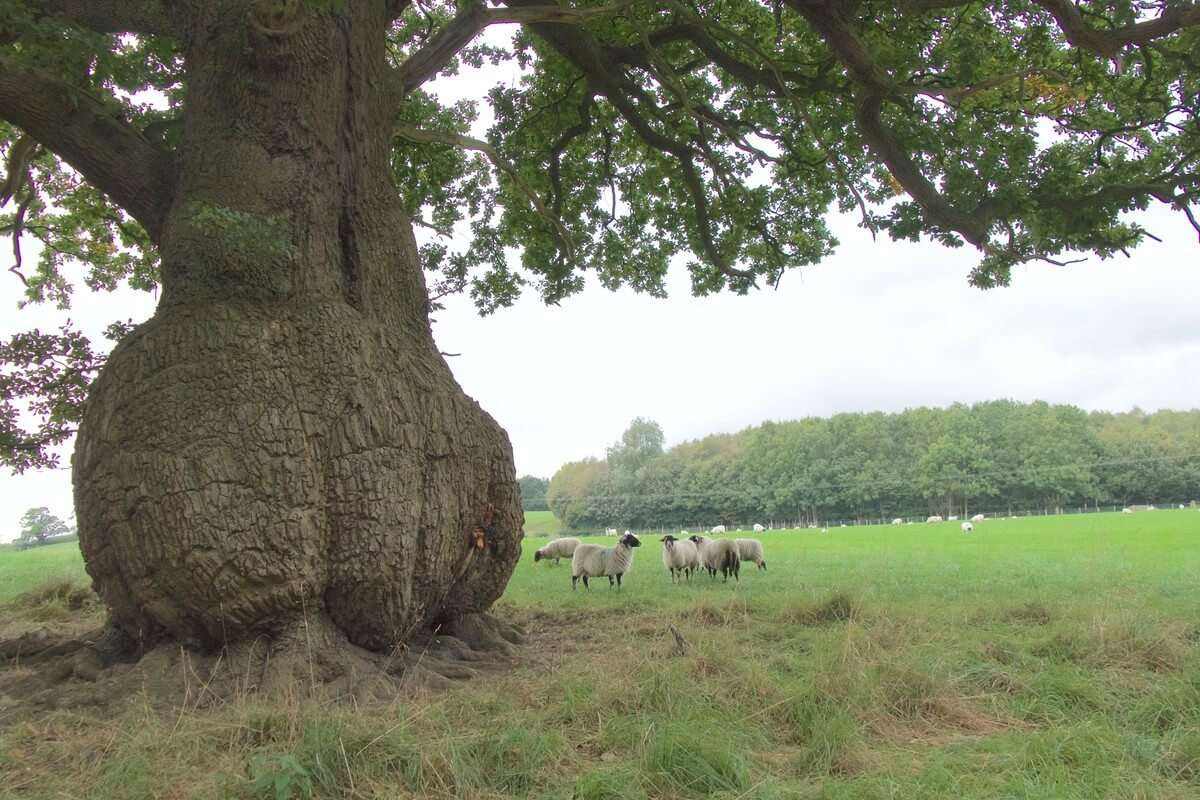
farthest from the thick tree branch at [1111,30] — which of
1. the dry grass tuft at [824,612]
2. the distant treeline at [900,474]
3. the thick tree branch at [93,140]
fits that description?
the distant treeline at [900,474]

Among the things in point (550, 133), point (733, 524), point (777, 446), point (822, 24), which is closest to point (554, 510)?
point (733, 524)

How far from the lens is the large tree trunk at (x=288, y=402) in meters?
5.13

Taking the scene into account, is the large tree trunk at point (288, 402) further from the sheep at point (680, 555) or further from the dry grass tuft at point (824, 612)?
the sheep at point (680, 555)

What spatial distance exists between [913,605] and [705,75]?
9.46 metres

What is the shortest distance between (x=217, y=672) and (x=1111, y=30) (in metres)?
9.47

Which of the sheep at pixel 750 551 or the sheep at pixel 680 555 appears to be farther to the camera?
the sheep at pixel 750 551

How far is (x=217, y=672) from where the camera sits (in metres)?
5.05

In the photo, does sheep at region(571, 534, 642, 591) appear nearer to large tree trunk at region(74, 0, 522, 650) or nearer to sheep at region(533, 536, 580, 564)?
sheep at region(533, 536, 580, 564)

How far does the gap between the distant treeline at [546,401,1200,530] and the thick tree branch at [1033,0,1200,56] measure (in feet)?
198

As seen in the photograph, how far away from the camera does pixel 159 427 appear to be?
17.1 feet

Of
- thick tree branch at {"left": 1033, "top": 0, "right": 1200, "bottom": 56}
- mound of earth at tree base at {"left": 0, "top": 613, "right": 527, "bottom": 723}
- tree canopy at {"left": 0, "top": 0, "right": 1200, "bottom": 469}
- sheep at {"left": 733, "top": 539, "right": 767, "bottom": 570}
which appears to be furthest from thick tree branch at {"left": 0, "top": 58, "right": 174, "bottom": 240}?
sheep at {"left": 733, "top": 539, "right": 767, "bottom": 570}

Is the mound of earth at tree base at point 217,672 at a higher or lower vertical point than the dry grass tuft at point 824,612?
higher

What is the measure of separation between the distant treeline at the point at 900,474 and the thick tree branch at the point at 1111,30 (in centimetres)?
6036

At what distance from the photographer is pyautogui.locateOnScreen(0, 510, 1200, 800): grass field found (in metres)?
3.38
